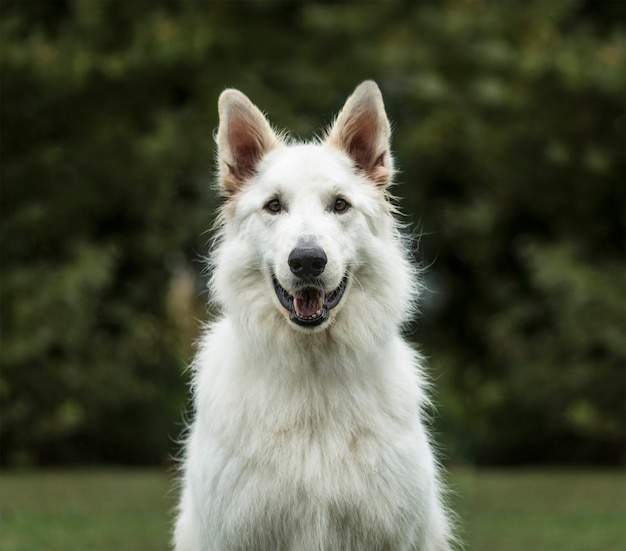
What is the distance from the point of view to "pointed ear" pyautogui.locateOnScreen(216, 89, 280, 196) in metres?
5.14

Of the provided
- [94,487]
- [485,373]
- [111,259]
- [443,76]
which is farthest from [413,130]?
[94,487]

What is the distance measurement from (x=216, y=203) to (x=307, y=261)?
40.4 ft

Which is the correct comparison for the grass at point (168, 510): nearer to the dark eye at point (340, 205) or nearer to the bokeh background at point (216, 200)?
the bokeh background at point (216, 200)

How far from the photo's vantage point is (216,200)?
1666cm

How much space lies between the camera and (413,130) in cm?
1838

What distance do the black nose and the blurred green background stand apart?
10.5m

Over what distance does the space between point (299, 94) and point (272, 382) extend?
530 inches

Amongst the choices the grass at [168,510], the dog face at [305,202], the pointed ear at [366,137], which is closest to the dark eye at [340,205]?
the dog face at [305,202]

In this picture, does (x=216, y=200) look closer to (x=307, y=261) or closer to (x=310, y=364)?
(x=310, y=364)

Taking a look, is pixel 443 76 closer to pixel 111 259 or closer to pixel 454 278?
pixel 454 278

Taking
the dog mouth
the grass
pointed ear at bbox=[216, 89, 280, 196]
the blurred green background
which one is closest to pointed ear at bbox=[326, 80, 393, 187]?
pointed ear at bbox=[216, 89, 280, 196]

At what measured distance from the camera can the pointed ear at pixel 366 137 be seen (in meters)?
5.17

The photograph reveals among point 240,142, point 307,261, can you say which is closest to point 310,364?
point 307,261

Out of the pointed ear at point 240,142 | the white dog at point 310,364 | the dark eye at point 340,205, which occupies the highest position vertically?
the pointed ear at point 240,142
